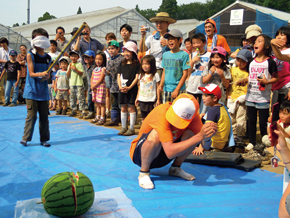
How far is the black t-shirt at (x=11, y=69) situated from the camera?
9576 mm

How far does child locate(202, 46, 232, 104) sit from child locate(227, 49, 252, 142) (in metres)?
0.15

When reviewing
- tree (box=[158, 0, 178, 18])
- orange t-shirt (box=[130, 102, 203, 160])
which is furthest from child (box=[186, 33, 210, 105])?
tree (box=[158, 0, 178, 18])

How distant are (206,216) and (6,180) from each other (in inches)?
88.9

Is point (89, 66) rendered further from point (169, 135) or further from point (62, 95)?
point (169, 135)

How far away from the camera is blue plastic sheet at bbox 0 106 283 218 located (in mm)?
2596

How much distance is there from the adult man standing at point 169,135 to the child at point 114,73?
330 cm

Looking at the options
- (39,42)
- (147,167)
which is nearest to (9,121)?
(39,42)

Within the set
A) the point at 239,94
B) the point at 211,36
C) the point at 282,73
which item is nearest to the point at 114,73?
the point at 211,36

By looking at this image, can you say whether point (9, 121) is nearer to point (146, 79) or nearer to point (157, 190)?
point (146, 79)

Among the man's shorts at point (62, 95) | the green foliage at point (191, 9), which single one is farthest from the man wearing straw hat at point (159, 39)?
the green foliage at point (191, 9)

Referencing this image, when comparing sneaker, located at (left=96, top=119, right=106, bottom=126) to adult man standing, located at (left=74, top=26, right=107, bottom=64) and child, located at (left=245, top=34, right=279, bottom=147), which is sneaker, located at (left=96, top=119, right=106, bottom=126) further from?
child, located at (left=245, top=34, right=279, bottom=147)

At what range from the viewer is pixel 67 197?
2.26m

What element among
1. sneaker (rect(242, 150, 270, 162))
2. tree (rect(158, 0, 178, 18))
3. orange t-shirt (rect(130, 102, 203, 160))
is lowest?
sneaker (rect(242, 150, 270, 162))

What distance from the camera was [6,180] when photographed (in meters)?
3.19
